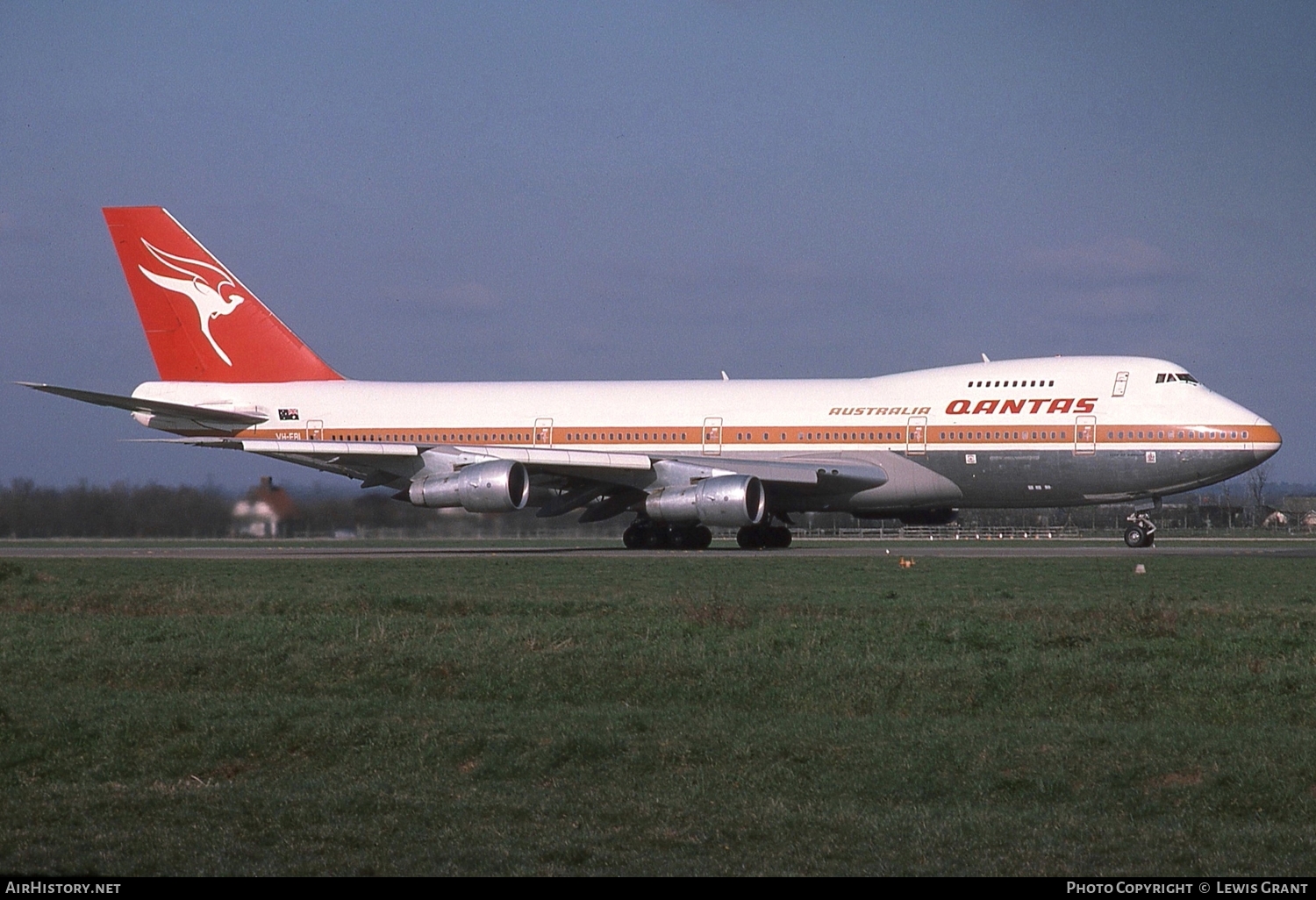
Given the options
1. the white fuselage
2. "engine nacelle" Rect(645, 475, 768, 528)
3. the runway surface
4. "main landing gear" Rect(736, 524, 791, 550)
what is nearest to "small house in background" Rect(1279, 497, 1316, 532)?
the runway surface

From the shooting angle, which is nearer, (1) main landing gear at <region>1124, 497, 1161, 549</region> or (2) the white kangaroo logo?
(1) main landing gear at <region>1124, 497, 1161, 549</region>

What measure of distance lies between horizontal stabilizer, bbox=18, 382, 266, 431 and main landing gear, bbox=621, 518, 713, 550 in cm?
1141

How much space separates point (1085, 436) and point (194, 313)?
25.3m

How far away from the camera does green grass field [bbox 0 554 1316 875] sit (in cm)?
801

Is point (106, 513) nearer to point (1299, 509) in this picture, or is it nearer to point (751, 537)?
point (751, 537)

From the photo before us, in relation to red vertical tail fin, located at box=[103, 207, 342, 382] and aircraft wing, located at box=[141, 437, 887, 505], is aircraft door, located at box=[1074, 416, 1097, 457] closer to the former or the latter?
aircraft wing, located at box=[141, 437, 887, 505]

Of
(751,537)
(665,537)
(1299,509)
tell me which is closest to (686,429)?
(665,537)

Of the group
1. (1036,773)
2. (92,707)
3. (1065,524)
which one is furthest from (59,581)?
(1065,524)

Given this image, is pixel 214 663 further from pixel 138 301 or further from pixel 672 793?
pixel 138 301

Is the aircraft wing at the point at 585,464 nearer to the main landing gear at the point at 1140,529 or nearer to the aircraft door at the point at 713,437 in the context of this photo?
the aircraft door at the point at 713,437

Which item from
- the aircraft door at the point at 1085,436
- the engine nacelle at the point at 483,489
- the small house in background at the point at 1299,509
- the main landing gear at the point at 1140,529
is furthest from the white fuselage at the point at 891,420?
the small house in background at the point at 1299,509

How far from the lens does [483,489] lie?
1359 inches

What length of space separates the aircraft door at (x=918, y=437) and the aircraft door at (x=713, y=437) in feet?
16.1
